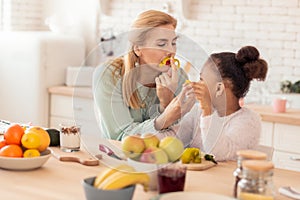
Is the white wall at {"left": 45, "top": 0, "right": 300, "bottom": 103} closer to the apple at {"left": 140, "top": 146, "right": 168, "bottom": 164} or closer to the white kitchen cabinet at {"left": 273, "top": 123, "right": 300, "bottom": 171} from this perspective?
the white kitchen cabinet at {"left": 273, "top": 123, "right": 300, "bottom": 171}

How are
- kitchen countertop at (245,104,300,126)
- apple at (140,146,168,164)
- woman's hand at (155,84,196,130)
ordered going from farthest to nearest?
kitchen countertop at (245,104,300,126)
woman's hand at (155,84,196,130)
apple at (140,146,168,164)

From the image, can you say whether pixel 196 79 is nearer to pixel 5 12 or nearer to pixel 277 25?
pixel 277 25

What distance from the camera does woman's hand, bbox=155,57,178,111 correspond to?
2684 mm

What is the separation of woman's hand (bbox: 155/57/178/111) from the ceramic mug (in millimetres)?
1758

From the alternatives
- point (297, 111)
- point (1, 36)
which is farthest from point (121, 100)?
point (1, 36)

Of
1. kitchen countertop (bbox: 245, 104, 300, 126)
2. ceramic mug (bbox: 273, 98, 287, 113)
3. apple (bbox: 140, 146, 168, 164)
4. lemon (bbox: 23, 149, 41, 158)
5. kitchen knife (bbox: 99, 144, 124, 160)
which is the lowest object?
kitchen countertop (bbox: 245, 104, 300, 126)

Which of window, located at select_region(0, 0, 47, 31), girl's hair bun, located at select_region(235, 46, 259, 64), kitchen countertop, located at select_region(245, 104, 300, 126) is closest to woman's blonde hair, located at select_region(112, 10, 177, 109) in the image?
girl's hair bun, located at select_region(235, 46, 259, 64)

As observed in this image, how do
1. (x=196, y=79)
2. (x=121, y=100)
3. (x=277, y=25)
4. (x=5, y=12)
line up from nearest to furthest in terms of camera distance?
(x=196, y=79) → (x=121, y=100) → (x=277, y=25) → (x=5, y=12)

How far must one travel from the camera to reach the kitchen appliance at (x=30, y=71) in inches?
202

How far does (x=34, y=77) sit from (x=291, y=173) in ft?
10.1

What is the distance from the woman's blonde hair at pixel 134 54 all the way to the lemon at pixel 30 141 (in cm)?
56

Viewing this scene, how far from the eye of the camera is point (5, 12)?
5.60 meters

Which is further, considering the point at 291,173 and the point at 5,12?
the point at 5,12

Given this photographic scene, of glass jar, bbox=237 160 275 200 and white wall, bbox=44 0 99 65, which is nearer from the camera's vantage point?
glass jar, bbox=237 160 275 200
